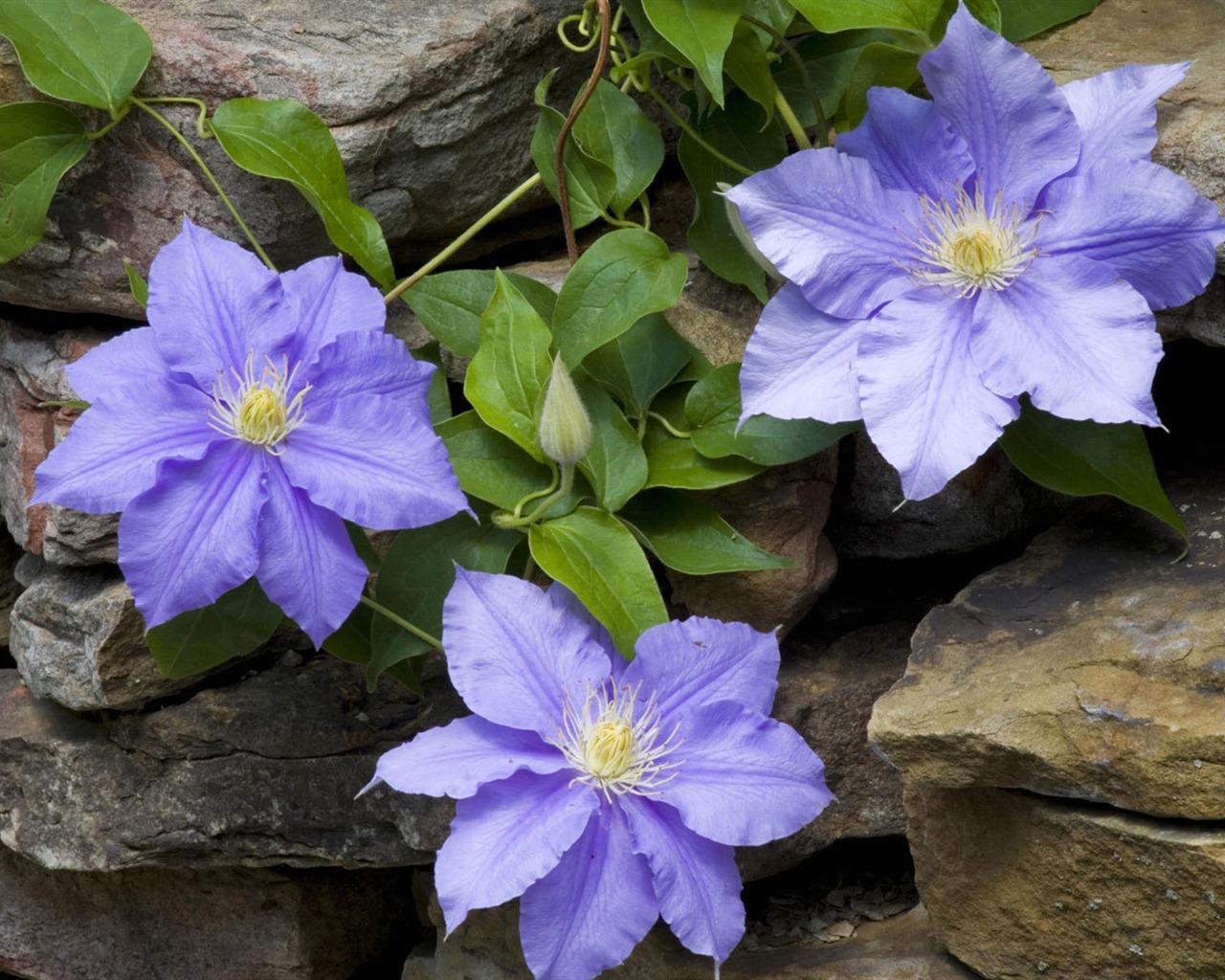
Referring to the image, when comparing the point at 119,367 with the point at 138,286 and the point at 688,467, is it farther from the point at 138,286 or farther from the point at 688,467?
the point at 688,467

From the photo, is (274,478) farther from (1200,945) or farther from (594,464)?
(1200,945)

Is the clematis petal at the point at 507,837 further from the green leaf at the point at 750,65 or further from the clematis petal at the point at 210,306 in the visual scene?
the green leaf at the point at 750,65

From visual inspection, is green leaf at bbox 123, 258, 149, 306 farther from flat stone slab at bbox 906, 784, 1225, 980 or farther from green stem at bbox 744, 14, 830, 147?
flat stone slab at bbox 906, 784, 1225, 980

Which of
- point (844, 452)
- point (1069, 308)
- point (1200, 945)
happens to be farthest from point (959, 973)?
point (1069, 308)

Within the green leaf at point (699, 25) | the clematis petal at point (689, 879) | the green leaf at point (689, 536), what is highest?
the green leaf at point (699, 25)

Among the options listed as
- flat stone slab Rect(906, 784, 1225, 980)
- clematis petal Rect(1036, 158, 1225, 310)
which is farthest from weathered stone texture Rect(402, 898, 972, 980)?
clematis petal Rect(1036, 158, 1225, 310)

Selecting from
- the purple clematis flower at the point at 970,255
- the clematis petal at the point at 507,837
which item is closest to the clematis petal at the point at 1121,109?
the purple clematis flower at the point at 970,255

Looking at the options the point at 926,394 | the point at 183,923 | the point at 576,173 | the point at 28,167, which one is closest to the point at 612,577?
the point at 926,394
